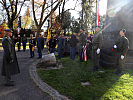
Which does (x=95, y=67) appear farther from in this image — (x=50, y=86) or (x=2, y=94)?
(x=2, y=94)

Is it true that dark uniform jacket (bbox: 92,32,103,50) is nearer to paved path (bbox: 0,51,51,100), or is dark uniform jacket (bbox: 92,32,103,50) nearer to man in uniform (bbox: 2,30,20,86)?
paved path (bbox: 0,51,51,100)

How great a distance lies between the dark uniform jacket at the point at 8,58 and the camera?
531 centimetres

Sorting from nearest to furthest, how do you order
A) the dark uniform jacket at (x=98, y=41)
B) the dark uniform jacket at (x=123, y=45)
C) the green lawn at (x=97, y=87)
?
the green lawn at (x=97, y=87)
the dark uniform jacket at (x=123, y=45)
the dark uniform jacket at (x=98, y=41)

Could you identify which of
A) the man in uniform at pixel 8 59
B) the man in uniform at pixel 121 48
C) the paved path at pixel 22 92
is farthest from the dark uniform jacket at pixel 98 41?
the man in uniform at pixel 8 59

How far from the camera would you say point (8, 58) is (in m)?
5.37

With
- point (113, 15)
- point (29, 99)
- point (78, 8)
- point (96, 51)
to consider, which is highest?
point (78, 8)

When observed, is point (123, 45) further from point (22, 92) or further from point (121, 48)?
point (22, 92)

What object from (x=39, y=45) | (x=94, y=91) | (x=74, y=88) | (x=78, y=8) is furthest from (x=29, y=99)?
(x=78, y=8)

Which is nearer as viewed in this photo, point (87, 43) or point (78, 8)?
point (87, 43)

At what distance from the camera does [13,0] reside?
78.2 ft

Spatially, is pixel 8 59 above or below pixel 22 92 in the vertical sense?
above

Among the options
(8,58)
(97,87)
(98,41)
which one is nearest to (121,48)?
(98,41)

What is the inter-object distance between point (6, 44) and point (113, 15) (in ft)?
26.0

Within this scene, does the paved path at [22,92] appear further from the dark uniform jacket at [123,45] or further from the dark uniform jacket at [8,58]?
the dark uniform jacket at [123,45]
